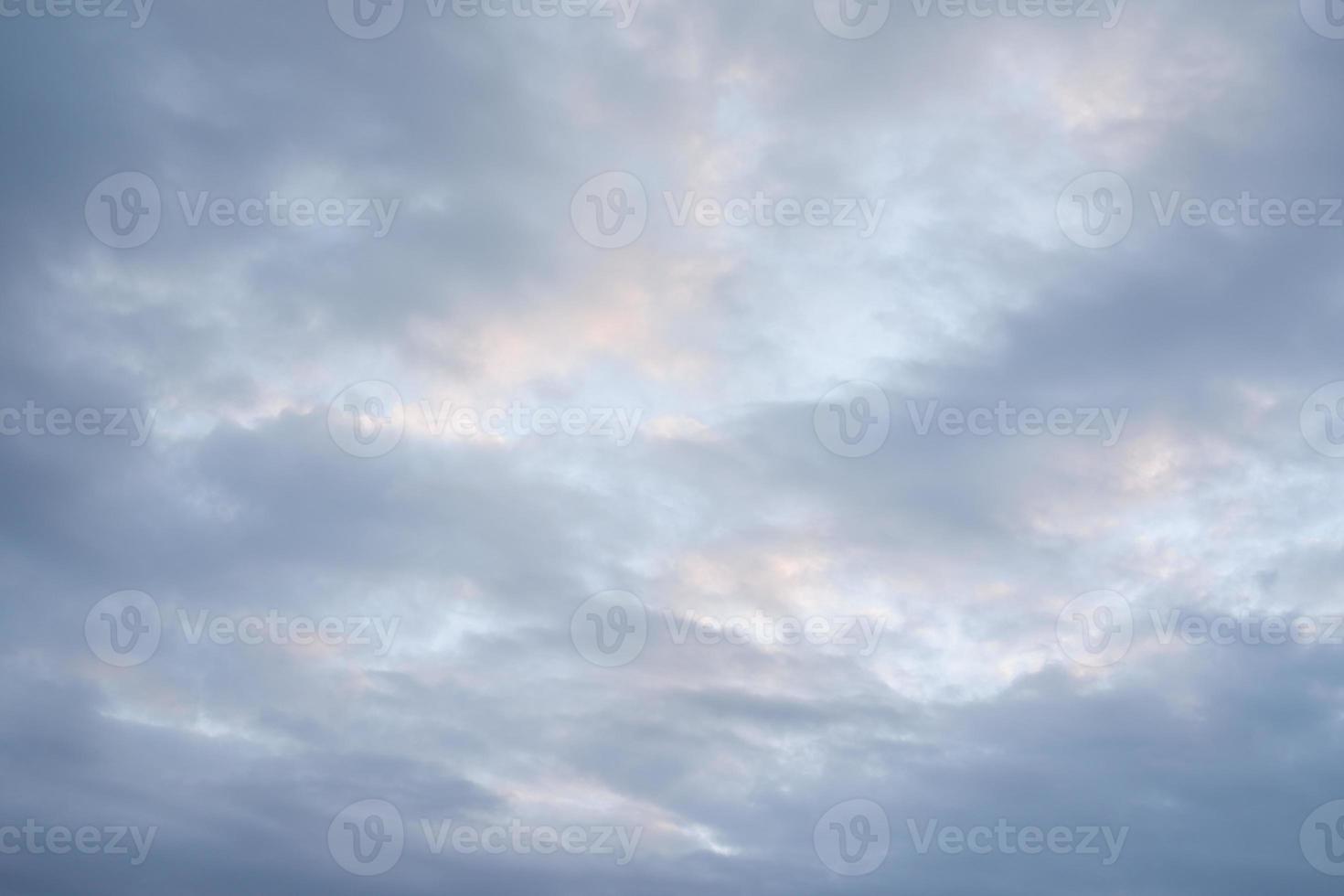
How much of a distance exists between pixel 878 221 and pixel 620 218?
60.5ft

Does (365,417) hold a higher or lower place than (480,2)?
lower

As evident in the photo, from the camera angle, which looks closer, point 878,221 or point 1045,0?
point 1045,0

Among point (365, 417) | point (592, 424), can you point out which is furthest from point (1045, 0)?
point (365, 417)

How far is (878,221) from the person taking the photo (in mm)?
57844

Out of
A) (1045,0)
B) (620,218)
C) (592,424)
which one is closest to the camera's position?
(1045,0)

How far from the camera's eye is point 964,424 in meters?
58.2

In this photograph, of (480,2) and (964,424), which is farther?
(964,424)

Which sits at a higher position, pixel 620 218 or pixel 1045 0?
pixel 1045 0

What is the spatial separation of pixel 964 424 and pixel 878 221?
15.8 metres

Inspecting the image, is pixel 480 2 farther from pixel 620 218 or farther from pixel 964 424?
pixel 964 424

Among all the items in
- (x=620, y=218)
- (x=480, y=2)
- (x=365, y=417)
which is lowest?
(x=365, y=417)

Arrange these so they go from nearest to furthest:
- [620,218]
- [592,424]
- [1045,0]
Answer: [1045,0]
[620,218]
[592,424]

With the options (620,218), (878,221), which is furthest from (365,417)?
(878,221)

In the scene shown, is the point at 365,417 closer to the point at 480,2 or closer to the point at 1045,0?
the point at 480,2
